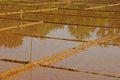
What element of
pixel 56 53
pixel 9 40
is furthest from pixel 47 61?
pixel 9 40

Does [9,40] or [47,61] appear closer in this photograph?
[47,61]

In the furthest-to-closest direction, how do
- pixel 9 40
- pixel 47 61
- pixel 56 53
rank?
pixel 9 40 < pixel 56 53 < pixel 47 61

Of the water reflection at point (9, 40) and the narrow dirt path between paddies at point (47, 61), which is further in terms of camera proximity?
the water reflection at point (9, 40)

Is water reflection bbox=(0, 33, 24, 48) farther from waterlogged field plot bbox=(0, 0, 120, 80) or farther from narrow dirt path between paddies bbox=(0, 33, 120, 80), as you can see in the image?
narrow dirt path between paddies bbox=(0, 33, 120, 80)

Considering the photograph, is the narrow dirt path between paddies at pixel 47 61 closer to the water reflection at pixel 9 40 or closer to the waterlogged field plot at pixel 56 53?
the waterlogged field plot at pixel 56 53

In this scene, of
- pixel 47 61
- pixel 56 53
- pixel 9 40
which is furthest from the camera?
pixel 9 40

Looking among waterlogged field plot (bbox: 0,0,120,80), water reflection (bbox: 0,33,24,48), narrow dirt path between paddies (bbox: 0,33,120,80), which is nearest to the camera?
narrow dirt path between paddies (bbox: 0,33,120,80)

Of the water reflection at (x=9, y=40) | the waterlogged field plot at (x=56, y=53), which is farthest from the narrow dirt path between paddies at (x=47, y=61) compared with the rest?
the water reflection at (x=9, y=40)

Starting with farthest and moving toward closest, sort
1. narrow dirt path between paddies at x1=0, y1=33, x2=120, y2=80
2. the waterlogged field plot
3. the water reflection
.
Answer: the water reflection, the waterlogged field plot, narrow dirt path between paddies at x1=0, y1=33, x2=120, y2=80

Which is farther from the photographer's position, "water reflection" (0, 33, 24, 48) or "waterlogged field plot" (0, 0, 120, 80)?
"water reflection" (0, 33, 24, 48)

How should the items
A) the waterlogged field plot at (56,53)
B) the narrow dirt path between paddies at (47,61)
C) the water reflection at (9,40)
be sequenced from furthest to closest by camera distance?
the water reflection at (9,40) < the waterlogged field plot at (56,53) < the narrow dirt path between paddies at (47,61)

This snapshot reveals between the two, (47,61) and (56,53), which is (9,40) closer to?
(56,53)

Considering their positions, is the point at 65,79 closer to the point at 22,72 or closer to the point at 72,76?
the point at 72,76

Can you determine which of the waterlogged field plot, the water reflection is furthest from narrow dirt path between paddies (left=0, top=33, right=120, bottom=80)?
the water reflection
